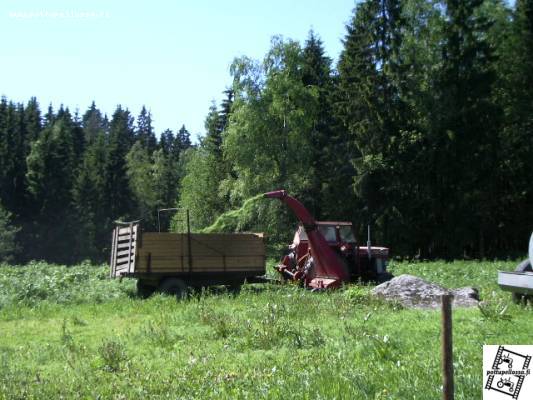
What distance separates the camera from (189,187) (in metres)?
52.0

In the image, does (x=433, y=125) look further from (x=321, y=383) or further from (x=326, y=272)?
(x=321, y=383)

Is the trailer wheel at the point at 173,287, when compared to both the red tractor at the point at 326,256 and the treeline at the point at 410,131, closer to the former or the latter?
the red tractor at the point at 326,256

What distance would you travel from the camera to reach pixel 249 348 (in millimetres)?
8859

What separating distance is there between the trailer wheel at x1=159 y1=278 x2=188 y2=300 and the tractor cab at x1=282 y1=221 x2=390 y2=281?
359 centimetres

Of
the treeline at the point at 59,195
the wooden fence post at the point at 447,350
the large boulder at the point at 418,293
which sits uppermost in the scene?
the treeline at the point at 59,195

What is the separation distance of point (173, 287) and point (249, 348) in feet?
26.5

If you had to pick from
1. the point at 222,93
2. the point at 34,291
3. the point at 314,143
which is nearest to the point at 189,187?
the point at 222,93

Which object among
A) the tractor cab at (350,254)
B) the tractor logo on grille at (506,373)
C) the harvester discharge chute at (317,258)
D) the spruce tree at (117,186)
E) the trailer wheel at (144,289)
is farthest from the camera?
the spruce tree at (117,186)

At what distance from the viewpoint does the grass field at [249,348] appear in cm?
651

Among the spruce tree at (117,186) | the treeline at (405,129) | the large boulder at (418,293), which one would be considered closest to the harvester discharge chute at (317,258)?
the large boulder at (418,293)

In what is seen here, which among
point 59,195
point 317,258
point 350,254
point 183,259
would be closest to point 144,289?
point 183,259

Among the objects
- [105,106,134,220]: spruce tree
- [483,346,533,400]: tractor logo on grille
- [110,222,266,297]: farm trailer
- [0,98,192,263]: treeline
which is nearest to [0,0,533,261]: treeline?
[110,222,266,297]: farm trailer

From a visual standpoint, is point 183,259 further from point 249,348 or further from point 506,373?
point 506,373

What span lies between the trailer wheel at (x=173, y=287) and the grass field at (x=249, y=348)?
4.62ft
